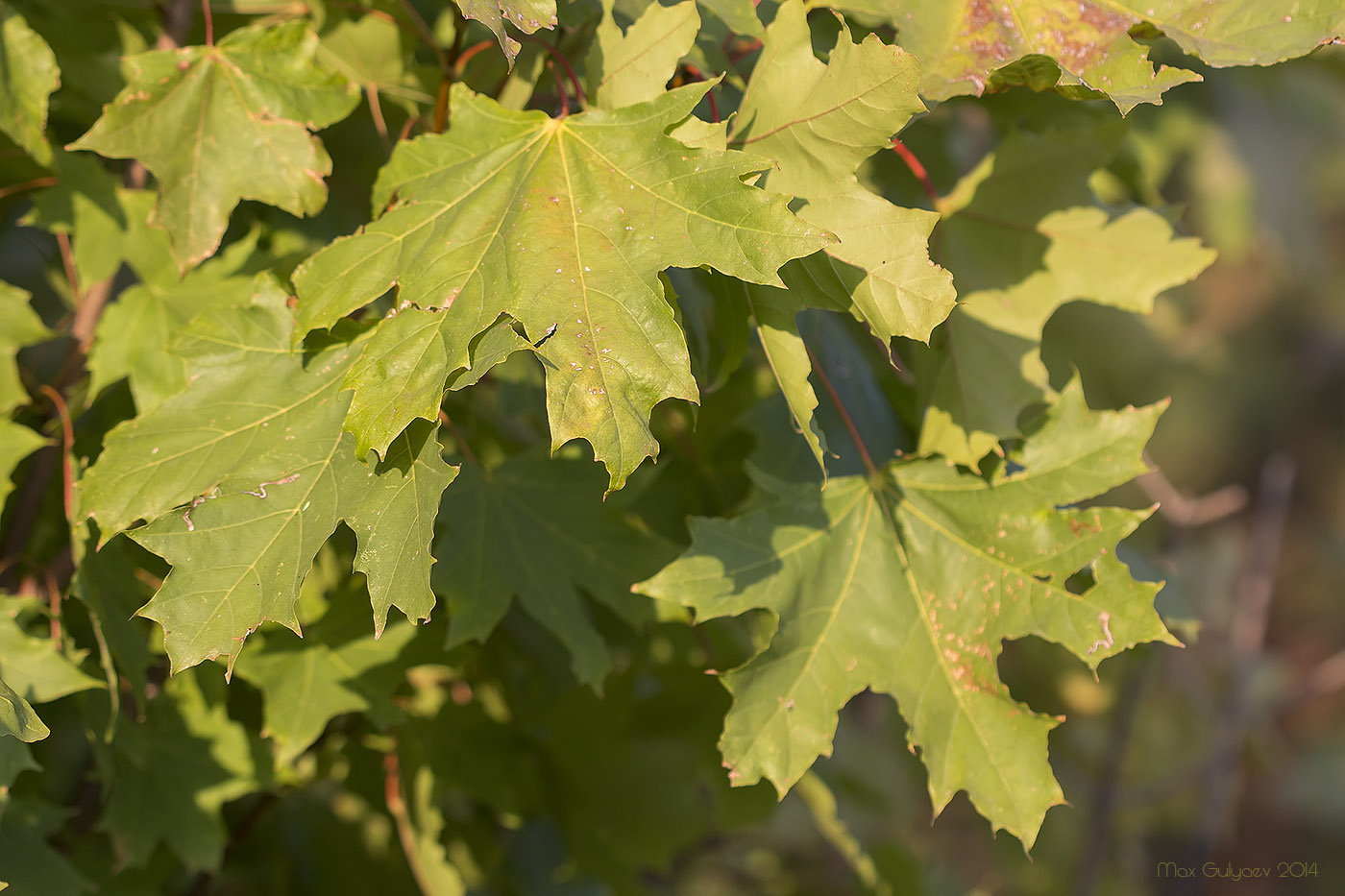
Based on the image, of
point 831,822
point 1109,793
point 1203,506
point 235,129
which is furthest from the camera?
point 1109,793

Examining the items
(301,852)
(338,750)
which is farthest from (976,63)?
(301,852)

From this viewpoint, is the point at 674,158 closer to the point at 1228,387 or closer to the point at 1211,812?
the point at 1211,812

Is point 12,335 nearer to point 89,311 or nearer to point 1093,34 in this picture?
point 89,311

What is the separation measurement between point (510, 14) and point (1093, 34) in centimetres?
55

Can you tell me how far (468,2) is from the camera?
0.86 m

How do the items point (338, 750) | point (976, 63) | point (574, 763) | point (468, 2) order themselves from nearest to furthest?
1. point (468, 2)
2. point (976, 63)
3. point (338, 750)
4. point (574, 763)

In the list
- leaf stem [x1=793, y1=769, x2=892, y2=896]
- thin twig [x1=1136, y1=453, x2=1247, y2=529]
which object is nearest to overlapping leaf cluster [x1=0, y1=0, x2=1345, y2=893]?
leaf stem [x1=793, y1=769, x2=892, y2=896]

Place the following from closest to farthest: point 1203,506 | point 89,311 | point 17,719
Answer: point 17,719
point 89,311
point 1203,506

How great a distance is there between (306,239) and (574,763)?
0.89 meters

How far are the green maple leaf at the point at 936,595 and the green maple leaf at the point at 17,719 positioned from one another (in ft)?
1.77

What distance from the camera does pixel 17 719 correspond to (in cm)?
80

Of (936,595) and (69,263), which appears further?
(69,263)

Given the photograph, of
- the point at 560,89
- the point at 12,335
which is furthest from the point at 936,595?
the point at 12,335

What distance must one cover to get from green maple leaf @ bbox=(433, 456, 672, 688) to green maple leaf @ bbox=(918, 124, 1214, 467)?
0.40m
